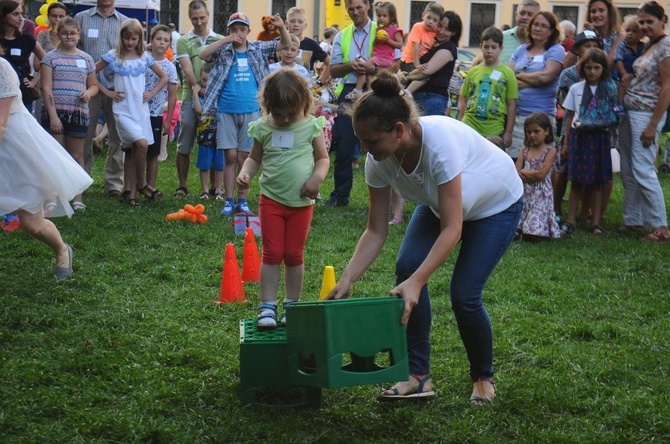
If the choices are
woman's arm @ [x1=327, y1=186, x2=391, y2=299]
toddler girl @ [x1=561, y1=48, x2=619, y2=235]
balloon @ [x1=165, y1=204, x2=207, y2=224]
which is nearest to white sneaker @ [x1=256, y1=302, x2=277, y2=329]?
woman's arm @ [x1=327, y1=186, x2=391, y2=299]

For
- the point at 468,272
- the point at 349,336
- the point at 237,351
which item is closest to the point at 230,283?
the point at 237,351

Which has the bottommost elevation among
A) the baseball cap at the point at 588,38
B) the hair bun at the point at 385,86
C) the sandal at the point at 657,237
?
the sandal at the point at 657,237

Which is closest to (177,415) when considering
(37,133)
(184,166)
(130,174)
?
(37,133)

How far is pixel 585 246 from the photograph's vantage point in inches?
344

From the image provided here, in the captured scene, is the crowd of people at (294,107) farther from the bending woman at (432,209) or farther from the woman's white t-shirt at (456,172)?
the woman's white t-shirt at (456,172)

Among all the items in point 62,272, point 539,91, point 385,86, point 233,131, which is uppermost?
point 385,86

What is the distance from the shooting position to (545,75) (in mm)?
9406

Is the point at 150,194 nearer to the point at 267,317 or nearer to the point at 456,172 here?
the point at 267,317

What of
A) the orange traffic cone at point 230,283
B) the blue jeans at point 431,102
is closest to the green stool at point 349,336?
the orange traffic cone at point 230,283

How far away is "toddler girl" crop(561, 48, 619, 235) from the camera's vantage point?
9.19 meters

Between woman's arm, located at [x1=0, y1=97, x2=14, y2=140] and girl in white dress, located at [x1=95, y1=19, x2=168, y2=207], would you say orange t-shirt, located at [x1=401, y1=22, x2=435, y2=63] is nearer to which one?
girl in white dress, located at [x1=95, y1=19, x2=168, y2=207]

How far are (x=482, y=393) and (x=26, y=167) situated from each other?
140 inches

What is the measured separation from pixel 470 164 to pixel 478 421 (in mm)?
1202

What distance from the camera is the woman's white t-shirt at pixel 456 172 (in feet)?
13.0
